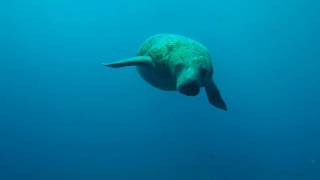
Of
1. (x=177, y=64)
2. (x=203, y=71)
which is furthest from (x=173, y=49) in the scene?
(x=203, y=71)

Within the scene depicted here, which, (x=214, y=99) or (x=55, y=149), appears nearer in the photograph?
(x=214, y=99)

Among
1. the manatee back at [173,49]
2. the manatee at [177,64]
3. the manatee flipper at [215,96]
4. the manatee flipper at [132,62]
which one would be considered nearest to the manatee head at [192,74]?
the manatee at [177,64]

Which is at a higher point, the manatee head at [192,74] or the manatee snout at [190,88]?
the manatee head at [192,74]

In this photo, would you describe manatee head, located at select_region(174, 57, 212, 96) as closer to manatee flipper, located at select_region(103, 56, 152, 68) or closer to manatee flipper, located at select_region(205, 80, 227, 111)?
manatee flipper, located at select_region(205, 80, 227, 111)

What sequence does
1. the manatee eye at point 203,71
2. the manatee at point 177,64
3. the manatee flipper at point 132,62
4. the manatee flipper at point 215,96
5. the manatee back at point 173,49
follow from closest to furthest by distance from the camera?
the manatee at point 177,64 → the manatee eye at point 203,71 → the manatee back at point 173,49 → the manatee flipper at point 132,62 → the manatee flipper at point 215,96

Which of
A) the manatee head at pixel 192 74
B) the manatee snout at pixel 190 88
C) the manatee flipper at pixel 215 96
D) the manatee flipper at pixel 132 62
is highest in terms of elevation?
the manatee flipper at pixel 132 62

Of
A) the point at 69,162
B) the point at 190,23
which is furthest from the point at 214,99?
the point at 190,23

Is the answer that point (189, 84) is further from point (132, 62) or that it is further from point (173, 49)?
point (132, 62)

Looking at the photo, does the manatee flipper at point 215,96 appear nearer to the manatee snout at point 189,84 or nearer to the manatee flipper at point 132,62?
the manatee flipper at point 132,62

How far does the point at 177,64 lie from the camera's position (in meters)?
6.71

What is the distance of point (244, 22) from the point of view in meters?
26.1

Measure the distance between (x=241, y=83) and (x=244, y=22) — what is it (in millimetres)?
3560

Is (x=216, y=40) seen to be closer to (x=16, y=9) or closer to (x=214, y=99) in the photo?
(x=16, y=9)

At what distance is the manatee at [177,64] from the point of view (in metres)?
5.95
